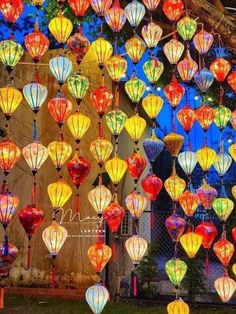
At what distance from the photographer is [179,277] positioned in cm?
609

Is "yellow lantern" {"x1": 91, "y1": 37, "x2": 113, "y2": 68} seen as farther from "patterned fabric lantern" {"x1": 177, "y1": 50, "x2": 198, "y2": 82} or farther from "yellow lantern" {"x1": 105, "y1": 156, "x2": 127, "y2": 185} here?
"yellow lantern" {"x1": 105, "y1": 156, "x2": 127, "y2": 185}

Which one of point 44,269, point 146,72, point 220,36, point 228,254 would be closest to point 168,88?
point 146,72

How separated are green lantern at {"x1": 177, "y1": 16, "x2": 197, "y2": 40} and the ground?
167 inches

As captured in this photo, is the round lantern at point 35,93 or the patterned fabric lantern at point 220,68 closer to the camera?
the round lantern at point 35,93

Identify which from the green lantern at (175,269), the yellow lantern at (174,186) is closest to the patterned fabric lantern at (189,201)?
the yellow lantern at (174,186)

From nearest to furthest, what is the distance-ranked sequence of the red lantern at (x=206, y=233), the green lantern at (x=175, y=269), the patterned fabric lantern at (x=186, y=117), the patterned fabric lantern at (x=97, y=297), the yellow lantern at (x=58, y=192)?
the patterned fabric lantern at (x=97, y=297)
the yellow lantern at (x=58, y=192)
the green lantern at (x=175, y=269)
the patterned fabric lantern at (x=186, y=117)
the red lantern at (x=206, y=233)

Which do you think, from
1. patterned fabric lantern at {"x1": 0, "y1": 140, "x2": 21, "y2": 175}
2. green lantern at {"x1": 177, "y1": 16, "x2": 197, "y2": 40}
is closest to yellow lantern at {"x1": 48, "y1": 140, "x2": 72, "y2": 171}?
patterned fabric lantern at {"x1": 0, "y1": 140, "x2": 21, "y2": 175}

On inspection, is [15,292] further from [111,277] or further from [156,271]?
[156,271]

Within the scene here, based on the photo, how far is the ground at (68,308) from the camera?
7.80 m

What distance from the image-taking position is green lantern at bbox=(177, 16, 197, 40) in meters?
5.99

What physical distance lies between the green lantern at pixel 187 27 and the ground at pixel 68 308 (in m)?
4.24

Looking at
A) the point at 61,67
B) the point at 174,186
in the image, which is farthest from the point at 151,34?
the point at 174,186

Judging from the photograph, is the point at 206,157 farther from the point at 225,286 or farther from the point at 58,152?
the point at 58,152

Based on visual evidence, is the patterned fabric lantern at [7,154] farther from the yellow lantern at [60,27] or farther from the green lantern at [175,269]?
the green lantern at [175,269]
